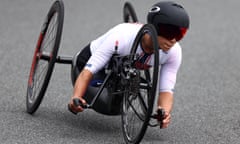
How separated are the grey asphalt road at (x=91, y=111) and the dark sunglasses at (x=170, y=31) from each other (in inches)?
38.4

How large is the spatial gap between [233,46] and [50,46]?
16.5ft

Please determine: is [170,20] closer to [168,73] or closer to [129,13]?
[168,73]

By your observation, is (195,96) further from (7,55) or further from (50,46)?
(7,55)

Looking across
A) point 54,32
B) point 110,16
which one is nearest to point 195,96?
point 54,32

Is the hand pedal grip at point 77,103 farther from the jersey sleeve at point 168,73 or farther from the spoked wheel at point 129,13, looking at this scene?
the spoked wheel at point 129,13

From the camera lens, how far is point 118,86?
6480 millimetres

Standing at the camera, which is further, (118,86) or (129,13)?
(129,13)

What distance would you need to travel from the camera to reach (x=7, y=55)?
9.99 meters

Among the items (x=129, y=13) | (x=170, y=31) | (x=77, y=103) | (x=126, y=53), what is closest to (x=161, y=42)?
(x=170, y=31)

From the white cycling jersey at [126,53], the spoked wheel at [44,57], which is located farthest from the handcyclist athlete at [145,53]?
the spoked wheel at [44,57]

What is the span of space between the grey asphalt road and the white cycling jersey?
52 centimetres

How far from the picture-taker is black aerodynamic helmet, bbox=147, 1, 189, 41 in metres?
5.93

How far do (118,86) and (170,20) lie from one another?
2.71 ft

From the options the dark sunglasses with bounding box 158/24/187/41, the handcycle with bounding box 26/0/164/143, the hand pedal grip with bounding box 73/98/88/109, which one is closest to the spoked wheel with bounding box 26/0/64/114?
the handcycle with bounding box 26/0/164/143
